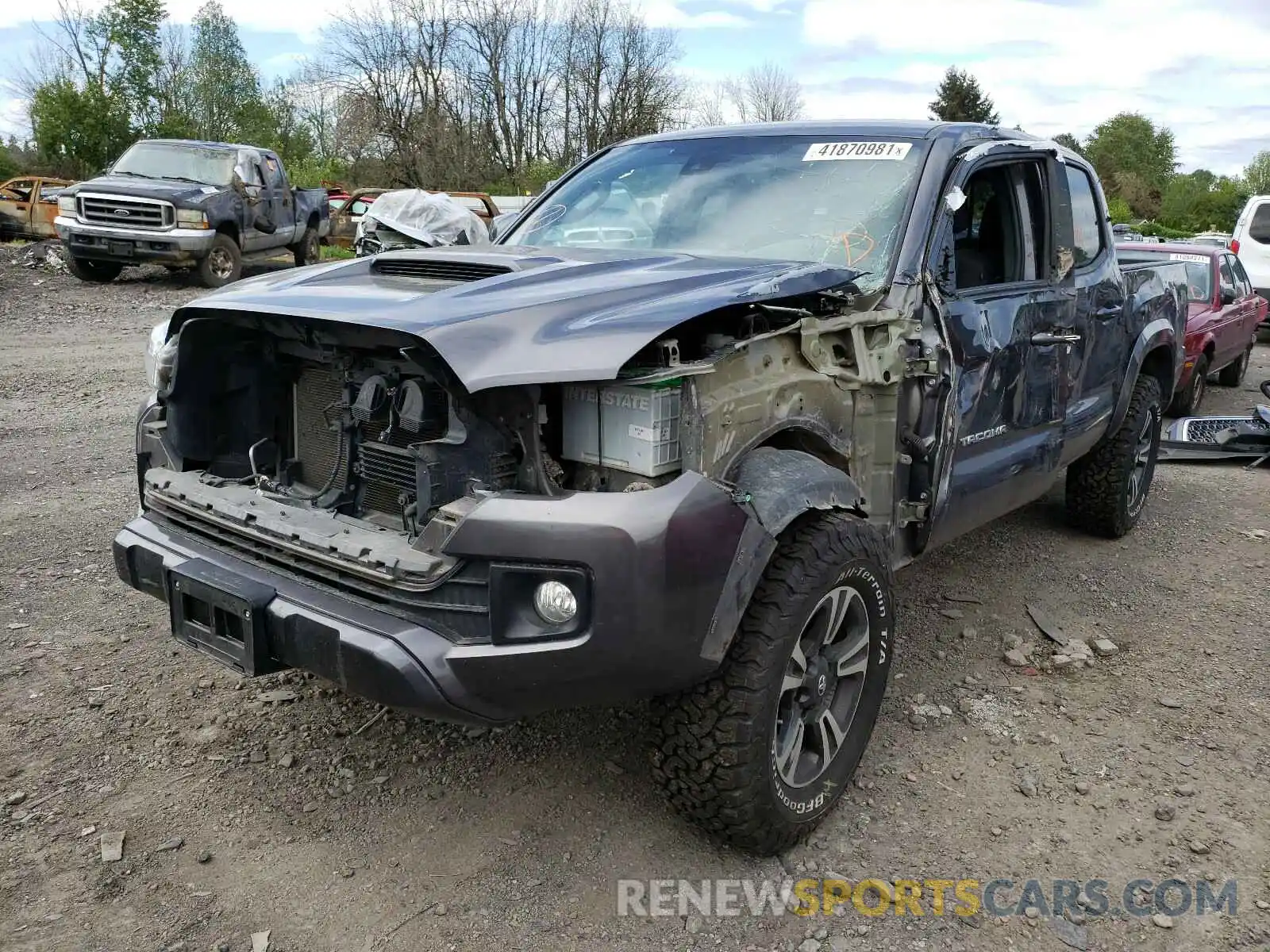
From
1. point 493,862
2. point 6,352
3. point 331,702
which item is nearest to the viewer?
point 493,862

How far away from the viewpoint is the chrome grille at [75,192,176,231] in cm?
1325

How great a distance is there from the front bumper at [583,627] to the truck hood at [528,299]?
0.32m

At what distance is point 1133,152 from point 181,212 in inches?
2594

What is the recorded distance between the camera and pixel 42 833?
9.32 feet

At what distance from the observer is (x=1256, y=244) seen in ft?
50.5

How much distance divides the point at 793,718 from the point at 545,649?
A: 851 millimetres

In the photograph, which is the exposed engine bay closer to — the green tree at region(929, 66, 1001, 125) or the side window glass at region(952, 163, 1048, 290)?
the side window glass at region(952, 163, 1048, 290)

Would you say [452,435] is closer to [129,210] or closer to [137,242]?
[137,242]

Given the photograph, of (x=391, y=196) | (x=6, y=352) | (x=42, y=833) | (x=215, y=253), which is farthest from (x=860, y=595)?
(x=215, y=253)

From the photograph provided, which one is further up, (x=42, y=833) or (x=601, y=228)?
(x=601, y=228)

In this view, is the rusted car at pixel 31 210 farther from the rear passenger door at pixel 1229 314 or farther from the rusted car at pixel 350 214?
the rear passenger door at pixel 1229 314

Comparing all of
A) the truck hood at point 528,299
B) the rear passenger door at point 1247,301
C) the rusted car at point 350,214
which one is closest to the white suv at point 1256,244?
the rear passenger door at point 1247,301

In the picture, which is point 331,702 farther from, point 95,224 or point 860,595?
point 95,224

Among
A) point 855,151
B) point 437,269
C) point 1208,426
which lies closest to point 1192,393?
point 1208,426
